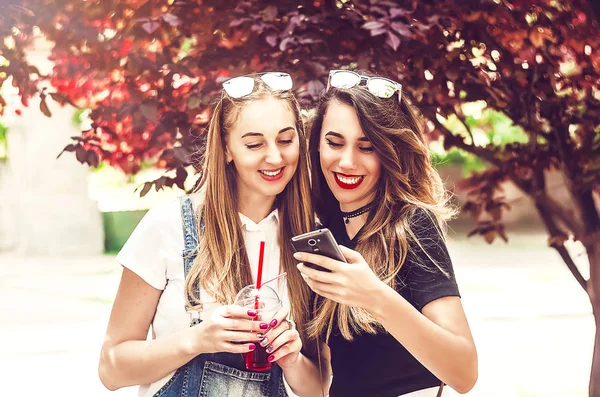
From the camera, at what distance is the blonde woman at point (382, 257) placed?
191 centimetres

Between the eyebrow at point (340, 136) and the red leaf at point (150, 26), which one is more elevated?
the red leaf at point (150, 26)

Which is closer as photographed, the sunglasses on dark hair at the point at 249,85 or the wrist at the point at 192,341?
the wrist at the point at 192,341

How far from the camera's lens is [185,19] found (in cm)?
291

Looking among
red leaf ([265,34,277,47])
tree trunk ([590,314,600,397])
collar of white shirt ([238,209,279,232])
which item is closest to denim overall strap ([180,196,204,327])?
collar of white shirt ([238,209,279,232])

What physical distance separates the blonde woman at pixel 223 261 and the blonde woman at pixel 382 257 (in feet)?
0.38

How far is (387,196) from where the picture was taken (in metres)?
2.18

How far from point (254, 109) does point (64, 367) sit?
5146 mm

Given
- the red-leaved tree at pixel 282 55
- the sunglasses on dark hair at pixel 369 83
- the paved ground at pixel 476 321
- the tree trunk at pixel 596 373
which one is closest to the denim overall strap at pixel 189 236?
the sunglasses on dark hair at pixel 369 83

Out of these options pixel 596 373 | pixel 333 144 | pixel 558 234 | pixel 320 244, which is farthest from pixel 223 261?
pixel 596 373

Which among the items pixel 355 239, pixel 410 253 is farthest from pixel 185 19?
pixel 410 253

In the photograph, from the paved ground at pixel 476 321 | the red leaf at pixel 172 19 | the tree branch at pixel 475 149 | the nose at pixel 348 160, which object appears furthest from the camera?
the paved ground at pixel 476 321

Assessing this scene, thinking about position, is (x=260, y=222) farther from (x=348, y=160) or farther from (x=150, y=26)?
(x=150, y=26)

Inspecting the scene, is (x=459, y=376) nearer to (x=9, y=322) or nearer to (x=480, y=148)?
(x=480, y=148)

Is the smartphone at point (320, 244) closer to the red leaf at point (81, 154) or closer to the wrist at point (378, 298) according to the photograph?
the wrist at point (378, 298)
